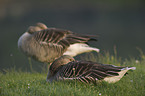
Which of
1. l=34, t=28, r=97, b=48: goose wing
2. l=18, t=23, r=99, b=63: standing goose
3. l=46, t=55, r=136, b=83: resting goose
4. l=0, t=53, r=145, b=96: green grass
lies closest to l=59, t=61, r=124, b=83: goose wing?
l=46, t=55, r=136, b=83: resting goose

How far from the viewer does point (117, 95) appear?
4766 millimetres

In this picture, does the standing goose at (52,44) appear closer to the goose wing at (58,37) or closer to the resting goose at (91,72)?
the goose wing at (58,37)

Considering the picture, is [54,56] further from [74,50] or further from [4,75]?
[4,75]

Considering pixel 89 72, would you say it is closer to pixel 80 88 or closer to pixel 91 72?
pixel 91 72

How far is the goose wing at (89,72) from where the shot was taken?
510 centimetres

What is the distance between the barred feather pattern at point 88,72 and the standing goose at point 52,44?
3.11 meters

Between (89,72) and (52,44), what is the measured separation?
353cm

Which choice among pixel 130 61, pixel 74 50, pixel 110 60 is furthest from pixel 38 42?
pixel 130 61

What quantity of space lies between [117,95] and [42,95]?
5.41 feet

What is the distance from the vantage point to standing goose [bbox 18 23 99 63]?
27.6 feet

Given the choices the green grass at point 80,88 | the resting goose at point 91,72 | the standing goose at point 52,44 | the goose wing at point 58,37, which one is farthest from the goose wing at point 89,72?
the goose wing at point 58,37

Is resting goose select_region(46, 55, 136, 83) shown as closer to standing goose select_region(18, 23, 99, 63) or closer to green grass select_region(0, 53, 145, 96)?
green grass select_region(0, 53, 145, 96)

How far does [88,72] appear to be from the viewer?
5.18 m

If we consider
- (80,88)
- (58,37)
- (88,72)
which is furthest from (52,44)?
(80,88)
